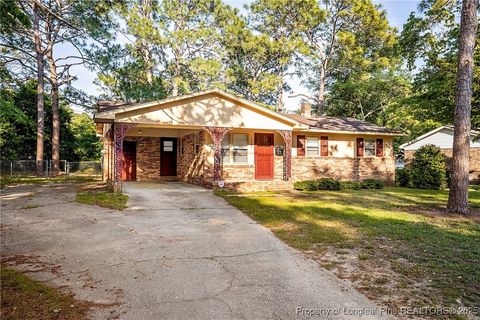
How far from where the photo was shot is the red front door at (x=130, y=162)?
1745cm

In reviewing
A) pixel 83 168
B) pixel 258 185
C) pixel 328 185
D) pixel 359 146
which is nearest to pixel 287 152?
pixel 258 185

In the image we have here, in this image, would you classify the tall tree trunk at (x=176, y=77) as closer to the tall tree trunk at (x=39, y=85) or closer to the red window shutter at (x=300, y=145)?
the tall tree trunk at (x=39, y=85)

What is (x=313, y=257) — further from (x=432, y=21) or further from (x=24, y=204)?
(x=432, y=21)

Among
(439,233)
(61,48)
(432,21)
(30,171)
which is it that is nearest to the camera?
(439,233)

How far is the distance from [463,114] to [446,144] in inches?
696

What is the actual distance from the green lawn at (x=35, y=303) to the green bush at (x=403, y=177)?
19748mm

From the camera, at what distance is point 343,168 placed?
1862 centimetres

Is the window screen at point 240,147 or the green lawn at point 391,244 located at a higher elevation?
the window screen at point 240,147

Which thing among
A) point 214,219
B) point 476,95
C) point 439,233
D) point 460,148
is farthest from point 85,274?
point 476,95

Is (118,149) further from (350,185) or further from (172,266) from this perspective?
(350,185)

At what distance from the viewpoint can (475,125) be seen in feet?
50.2

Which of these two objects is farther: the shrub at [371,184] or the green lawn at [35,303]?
the shrub at [371,184]

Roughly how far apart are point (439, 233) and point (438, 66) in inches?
446

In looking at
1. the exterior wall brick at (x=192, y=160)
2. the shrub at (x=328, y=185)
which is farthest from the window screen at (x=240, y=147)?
the shrub at (x=328, y=185)
